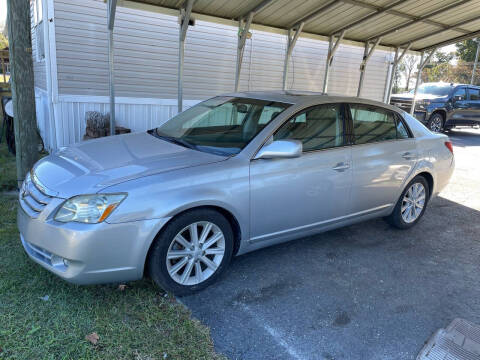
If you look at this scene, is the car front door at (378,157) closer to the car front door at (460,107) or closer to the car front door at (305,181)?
the car front door at (305,181)

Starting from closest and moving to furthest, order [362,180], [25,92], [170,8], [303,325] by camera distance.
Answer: [303,325], [362,180], [25,92], [170,8]

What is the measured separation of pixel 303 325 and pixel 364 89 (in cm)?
1102

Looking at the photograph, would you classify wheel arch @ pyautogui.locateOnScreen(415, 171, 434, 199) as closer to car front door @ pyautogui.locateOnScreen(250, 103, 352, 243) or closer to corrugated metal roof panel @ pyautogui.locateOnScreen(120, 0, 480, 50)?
car front door @ pyautogui.locateOnScreen(250, 103, 352, 243)

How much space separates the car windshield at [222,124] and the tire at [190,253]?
2.09 ft

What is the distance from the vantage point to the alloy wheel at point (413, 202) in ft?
15.1

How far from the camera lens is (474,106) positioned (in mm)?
14312

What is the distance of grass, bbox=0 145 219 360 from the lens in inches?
93.2

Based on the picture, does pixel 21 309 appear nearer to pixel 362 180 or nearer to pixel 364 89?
pixel 362 180

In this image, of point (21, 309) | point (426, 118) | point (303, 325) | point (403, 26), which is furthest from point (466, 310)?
point (426, 118)

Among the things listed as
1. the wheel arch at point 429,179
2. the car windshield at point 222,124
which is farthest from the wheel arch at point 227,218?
the wheel arch at point 429,179

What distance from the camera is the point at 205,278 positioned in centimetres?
312

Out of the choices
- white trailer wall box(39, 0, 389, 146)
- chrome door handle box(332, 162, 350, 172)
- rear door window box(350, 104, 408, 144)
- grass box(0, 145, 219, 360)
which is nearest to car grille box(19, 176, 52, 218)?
grass box(0, 145, 219, 360)

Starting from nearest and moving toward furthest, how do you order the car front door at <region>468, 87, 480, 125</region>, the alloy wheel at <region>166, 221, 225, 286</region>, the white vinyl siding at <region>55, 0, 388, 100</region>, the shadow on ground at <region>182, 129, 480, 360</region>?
1. the shadow on ground at <region>182, 129, 480, 360</region>
2. the alloy wheel at <region>166, 221, 225, 286</region>
3. the white vinyl siding at <region>55, 0, 388, 100</region>
4. the car front door at <region>468, 87, 480, 125</region>

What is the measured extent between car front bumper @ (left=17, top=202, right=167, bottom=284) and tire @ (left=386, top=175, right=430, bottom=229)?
3.02 meters
